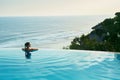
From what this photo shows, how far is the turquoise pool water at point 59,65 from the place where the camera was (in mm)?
9727

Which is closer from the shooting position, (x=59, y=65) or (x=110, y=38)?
(x=59, y=65)

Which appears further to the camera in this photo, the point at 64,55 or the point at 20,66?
the point at 64,55

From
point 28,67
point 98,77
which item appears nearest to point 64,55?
point 28,67

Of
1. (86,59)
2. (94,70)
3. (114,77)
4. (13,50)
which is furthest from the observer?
(13,50)

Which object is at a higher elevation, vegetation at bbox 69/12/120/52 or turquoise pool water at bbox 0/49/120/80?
vegetation at bbox 69/12/120/52

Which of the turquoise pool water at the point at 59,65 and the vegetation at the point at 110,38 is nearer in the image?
the turquoise pool water at the point at 59,65

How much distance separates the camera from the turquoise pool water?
973 centimetres

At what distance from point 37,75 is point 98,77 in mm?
2631

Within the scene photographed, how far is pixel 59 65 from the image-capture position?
452 inches

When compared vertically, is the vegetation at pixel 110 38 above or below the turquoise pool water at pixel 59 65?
above

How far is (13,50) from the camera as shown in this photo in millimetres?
14578

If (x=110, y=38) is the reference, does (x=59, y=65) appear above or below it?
below

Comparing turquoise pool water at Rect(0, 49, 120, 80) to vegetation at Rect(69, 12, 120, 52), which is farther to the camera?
vegetation at Rect(69, 12, 120, 52)

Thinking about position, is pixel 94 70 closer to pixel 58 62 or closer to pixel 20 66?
pixel 58 62
